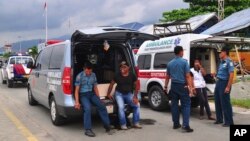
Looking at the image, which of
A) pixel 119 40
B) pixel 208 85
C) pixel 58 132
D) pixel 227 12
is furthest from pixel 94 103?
pixel 227 12

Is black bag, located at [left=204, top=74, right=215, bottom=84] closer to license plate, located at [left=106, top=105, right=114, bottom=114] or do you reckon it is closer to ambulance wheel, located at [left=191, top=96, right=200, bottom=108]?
ambulance wheel, located at [left=191, top=96, right=200, bottom=108]

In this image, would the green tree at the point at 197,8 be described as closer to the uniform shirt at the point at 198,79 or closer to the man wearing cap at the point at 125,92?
the uniform shirt at the point at 198,79

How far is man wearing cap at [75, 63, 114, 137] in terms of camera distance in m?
7.77

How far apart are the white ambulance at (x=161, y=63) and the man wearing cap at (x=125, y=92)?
215 centimetres

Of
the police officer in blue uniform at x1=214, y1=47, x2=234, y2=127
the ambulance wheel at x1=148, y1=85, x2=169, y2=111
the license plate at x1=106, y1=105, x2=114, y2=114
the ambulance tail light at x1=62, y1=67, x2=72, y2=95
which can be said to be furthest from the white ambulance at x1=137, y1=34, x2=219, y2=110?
the ambulance tail light at x1=62, y1=67, x2=72, y2=95

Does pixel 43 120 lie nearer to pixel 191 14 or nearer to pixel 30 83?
pixel 30 83

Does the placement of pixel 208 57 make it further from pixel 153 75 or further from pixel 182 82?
pixel 182 82

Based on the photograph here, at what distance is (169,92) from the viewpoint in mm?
8320

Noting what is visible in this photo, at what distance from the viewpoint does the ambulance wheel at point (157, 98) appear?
34.2ft

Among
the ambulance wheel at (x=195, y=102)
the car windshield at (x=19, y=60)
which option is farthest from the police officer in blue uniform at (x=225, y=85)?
the car windshield at (x=19, y=60)

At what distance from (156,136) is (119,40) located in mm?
2490

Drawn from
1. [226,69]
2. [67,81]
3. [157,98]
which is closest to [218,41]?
[226,69]

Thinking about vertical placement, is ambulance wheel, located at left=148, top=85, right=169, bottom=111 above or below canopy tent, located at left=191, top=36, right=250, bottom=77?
below

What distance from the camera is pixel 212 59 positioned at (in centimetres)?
1081
